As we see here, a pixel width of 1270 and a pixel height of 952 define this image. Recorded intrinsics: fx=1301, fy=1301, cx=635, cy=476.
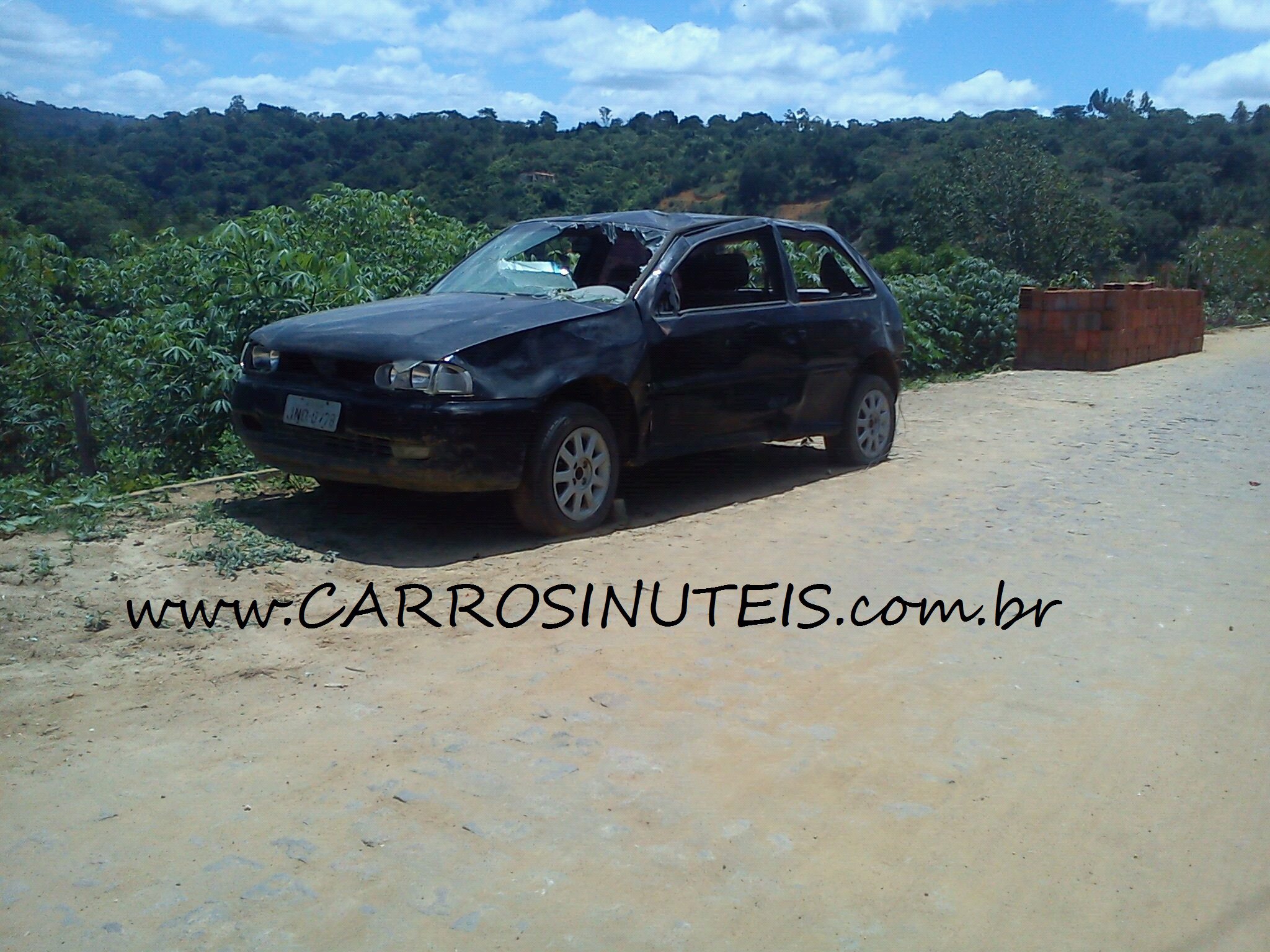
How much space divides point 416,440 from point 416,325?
72cm

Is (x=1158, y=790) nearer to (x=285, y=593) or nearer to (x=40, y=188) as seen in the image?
(x=285, y=593)

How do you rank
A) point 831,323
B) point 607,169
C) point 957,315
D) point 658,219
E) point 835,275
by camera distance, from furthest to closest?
point 607,169 < point 957,315 < point 835,275 < point 831,323 < point 658,219

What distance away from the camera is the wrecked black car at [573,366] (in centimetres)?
609

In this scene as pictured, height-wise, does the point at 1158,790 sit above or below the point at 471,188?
below

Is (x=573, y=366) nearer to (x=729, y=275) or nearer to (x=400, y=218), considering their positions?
(x=729, y=275)

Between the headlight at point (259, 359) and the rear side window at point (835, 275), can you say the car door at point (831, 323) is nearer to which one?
the rear side window at point (835, 275)

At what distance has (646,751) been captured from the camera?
4.10 meters

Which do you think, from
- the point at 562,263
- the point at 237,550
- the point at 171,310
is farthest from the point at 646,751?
the point at 171,310

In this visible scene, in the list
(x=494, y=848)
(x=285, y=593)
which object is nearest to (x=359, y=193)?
(x=285, y=593)

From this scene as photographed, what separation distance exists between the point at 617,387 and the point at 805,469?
2478 mm

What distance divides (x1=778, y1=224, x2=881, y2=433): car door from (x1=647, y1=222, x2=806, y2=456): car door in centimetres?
13

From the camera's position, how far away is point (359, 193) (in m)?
11.9

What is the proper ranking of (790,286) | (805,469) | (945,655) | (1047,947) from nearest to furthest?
1. (1047,947)
2. (945,655)
3. (790,286)
4. (805,469)

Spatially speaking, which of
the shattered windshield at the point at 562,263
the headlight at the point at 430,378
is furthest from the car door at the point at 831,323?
the headlight at the point at 430,378
